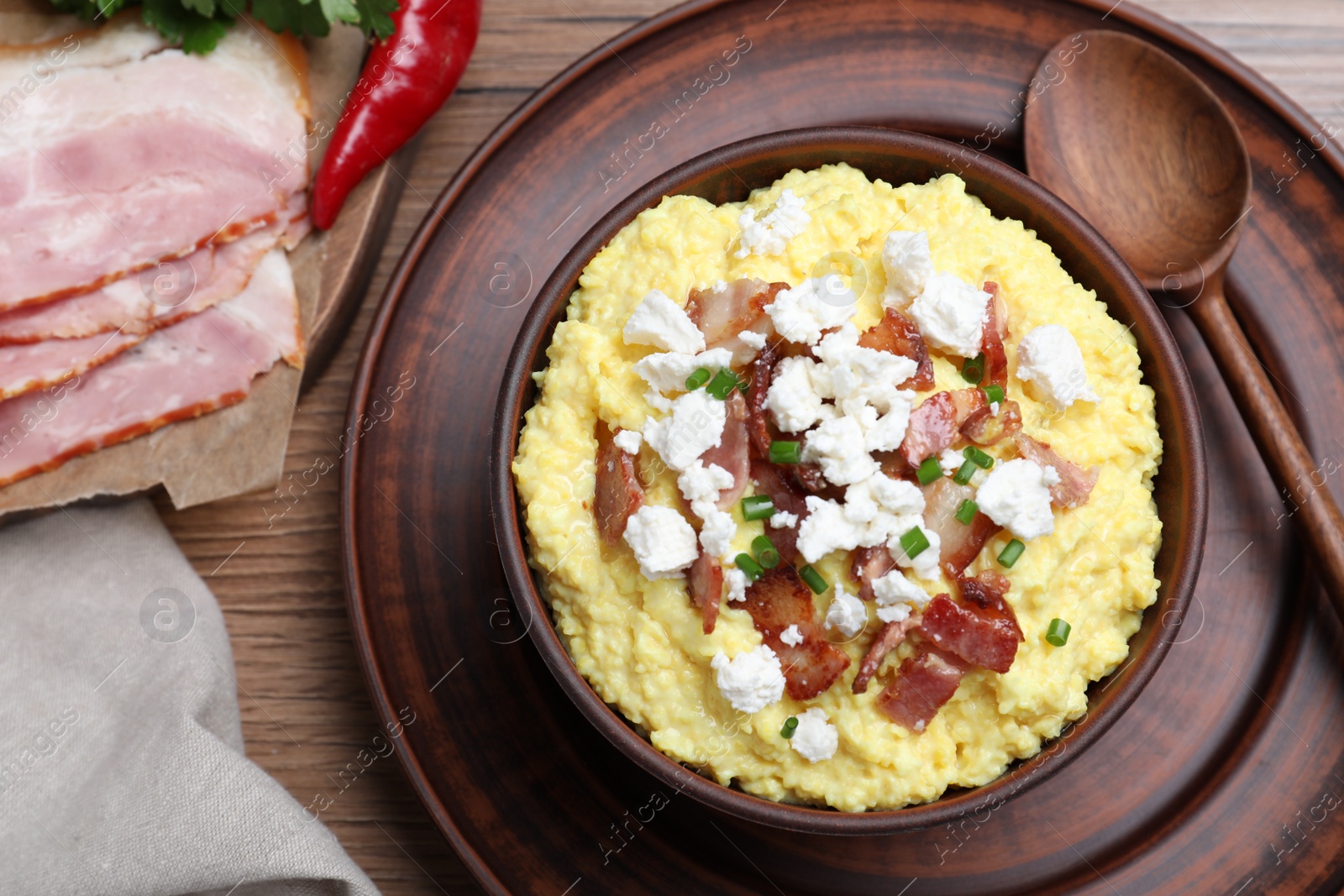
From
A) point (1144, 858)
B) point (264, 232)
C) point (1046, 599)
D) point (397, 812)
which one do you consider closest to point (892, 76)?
point (1046, 599)

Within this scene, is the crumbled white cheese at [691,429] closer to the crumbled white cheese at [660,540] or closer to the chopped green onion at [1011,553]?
the crumbled white cheese at [660,540]

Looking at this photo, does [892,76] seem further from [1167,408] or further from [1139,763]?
[1139,763]

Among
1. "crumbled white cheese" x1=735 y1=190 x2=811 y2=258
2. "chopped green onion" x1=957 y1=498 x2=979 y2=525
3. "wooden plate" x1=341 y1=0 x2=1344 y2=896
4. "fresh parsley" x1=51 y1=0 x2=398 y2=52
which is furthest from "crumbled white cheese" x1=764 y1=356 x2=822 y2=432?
"fresh parsley" x1=51 y1=0 x2=398 y2=52

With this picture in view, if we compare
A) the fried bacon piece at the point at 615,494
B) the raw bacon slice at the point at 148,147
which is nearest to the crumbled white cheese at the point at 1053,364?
the fried bacon piece at the point at 615,494

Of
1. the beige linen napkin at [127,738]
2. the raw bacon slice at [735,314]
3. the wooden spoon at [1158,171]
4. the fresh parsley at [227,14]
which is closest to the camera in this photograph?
the raw bacon slice at [735,314]

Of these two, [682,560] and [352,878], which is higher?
[682,560]

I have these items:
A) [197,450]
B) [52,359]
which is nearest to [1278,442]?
[197,450]
